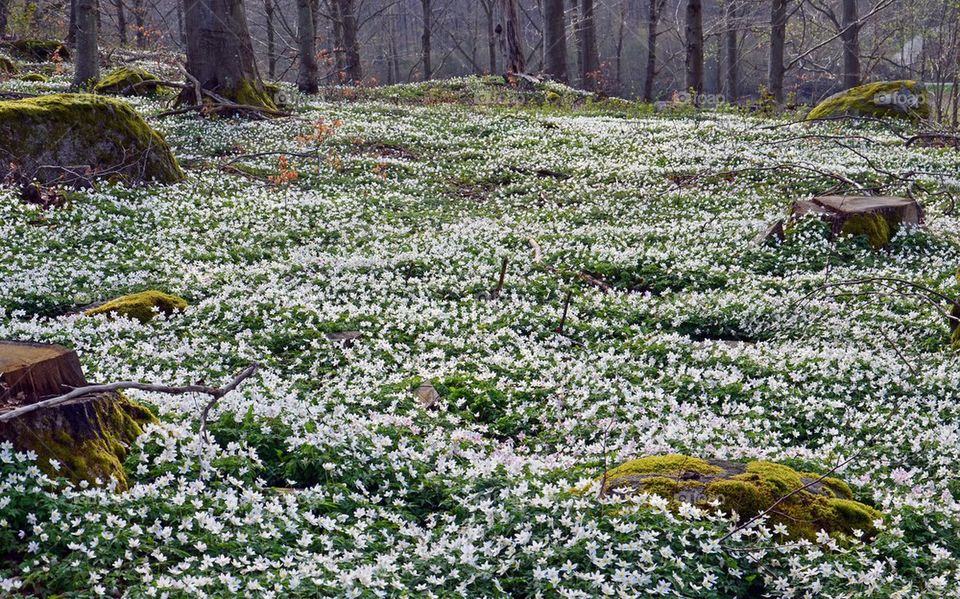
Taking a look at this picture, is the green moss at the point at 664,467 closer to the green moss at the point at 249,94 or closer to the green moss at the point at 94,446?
the green moss at the point at 94,446

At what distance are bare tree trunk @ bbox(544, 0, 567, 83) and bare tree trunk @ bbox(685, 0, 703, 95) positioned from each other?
291 inches

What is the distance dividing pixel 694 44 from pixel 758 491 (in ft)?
92.9

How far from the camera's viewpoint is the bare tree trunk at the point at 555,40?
35750 mm

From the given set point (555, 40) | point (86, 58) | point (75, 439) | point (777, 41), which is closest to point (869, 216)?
point (75, 439)

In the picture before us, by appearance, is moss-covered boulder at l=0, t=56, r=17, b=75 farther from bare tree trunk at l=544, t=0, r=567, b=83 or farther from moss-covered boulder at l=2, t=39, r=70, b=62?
bare tree trunk at l=544, t=0, r=567, b=83

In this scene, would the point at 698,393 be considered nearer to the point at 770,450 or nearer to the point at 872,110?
the point at 770,450

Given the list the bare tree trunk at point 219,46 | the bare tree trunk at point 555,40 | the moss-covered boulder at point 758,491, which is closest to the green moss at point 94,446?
the moss-covered boulder at point 758,491

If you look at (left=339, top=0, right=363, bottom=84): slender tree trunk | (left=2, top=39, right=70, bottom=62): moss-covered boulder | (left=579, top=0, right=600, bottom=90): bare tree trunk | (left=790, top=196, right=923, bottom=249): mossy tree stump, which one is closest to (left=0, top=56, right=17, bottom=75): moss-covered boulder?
(left=2, top=39, right=70, bottom=62): moss-covered boulder

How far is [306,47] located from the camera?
29844 mm

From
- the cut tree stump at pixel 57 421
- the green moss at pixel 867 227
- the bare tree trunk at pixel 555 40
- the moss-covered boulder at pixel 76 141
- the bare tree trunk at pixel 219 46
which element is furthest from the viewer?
the bare tree trunk at pixel 555 40

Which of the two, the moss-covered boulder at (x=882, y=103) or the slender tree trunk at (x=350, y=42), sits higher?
the slender tree trunk at (x=350, y=42)

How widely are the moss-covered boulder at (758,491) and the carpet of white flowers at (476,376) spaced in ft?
0.66

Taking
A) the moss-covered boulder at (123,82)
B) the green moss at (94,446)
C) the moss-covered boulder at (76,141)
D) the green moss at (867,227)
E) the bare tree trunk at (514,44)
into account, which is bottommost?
the green moss at (94,446)

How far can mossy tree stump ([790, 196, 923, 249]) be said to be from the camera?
12891 mm
